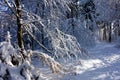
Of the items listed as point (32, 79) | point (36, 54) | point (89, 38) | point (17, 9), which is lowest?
point (89, 38)

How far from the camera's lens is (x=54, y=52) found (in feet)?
27.7

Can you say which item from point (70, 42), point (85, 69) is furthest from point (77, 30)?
point (70, 42)

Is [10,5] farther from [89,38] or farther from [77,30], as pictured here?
[89,38]

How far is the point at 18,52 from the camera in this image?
7.96 m

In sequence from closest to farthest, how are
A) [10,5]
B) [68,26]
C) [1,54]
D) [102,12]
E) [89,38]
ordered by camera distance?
[1,54] → [10,5] → [68,26] → [89,38] → [102,12]

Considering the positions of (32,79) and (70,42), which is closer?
(32,79)

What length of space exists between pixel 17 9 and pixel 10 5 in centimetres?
23

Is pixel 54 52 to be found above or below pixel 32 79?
above

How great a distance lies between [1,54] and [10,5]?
4.77 feet

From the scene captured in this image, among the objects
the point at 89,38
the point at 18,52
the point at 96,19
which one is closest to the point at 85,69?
the point at 18,52

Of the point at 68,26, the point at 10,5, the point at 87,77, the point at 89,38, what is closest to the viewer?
the point at 10,5

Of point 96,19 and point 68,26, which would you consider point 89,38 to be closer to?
point 68,26

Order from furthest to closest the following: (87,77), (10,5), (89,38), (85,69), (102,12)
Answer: (102,12)
(89,38)
(85,69)
(87,77)
(10,5)

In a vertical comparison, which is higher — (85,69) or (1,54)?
(1,54)
